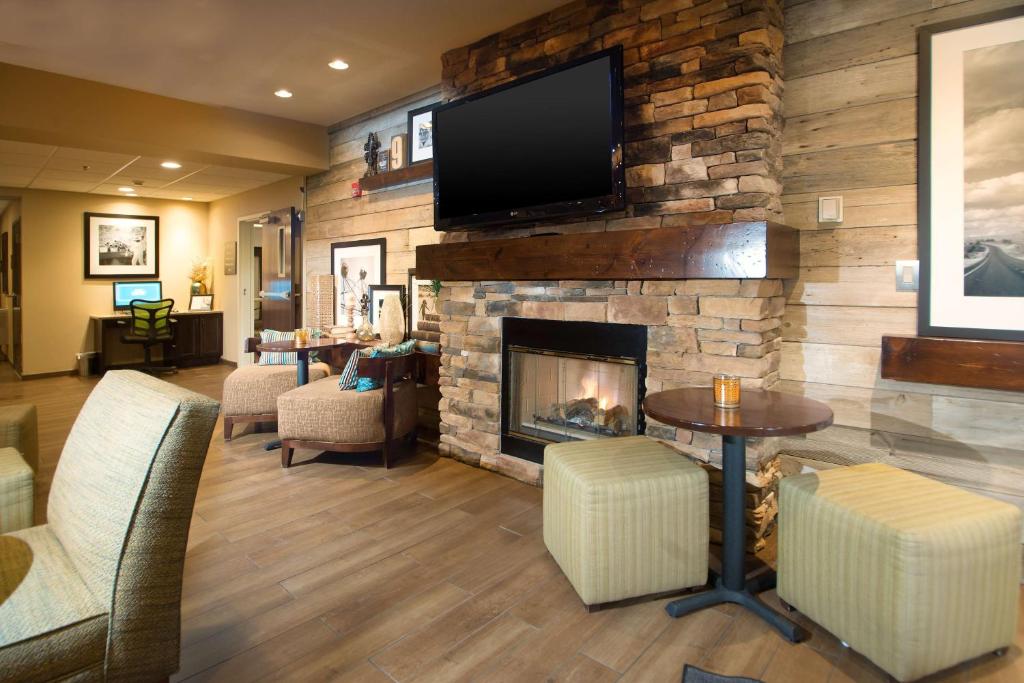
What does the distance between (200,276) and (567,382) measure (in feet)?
22.3

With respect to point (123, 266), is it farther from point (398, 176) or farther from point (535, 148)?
point (535, 148)

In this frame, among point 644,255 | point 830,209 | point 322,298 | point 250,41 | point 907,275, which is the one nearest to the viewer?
point 907,275

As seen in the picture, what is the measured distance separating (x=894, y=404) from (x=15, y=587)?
115 inches

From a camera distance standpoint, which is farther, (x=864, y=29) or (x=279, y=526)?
(x=279, y=526)

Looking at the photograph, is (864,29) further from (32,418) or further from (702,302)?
(32,418)

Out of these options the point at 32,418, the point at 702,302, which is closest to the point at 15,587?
the point at 32,418

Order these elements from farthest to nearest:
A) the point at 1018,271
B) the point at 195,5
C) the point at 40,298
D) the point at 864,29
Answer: the point at 40,298 → the point at 195,5 → the point at 864,29 → the point at 1018,271

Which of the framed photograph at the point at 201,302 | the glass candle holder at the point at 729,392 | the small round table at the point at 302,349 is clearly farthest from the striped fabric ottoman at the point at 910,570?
the framed photograph at the point at 201,302

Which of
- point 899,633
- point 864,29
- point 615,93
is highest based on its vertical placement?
point 864,29

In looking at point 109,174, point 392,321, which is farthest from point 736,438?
point 109,174

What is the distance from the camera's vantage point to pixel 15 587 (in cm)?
130

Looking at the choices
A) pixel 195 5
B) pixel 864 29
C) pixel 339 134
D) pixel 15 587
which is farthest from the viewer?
pixel 339 134

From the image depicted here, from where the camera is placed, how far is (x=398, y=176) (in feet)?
14.3

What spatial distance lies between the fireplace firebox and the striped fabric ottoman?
1.13m
